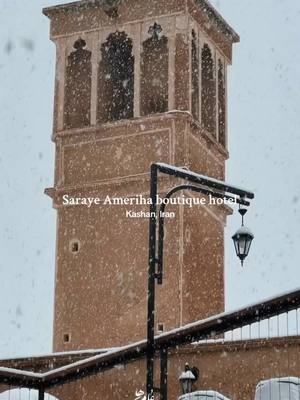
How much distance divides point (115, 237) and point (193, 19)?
646 centimetres

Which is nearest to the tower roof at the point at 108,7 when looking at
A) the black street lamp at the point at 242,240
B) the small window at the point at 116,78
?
the small window at the point at 116,78

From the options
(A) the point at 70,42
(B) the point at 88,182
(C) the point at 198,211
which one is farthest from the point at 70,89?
(C) the point at 198,211

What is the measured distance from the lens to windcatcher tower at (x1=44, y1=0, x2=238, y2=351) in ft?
98.0

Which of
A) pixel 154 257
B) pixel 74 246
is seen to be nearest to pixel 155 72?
pixel 74 246

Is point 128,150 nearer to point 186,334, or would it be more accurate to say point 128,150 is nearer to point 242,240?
point 242,240

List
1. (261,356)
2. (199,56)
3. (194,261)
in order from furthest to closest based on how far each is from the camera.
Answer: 1. (199,56)
2. (194,261)
3. (261,356)

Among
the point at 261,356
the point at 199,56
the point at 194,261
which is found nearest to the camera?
the point at 261,356

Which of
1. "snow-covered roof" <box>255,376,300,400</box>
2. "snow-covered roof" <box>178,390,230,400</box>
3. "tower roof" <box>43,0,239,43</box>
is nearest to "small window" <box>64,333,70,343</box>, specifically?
"tower roof" <box>43,0,239,43</box>

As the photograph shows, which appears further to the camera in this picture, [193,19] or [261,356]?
[193,19]

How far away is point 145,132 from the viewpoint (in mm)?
31250

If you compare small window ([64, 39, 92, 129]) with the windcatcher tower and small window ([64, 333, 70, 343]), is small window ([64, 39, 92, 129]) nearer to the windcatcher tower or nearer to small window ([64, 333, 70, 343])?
the windcatcher tower

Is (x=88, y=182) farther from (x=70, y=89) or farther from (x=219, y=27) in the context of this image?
(x=219, y=27)

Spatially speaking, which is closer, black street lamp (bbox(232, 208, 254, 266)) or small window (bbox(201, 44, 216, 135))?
black street lamp (bbox(232, 208, 254, 266))

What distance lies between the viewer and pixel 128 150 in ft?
103
